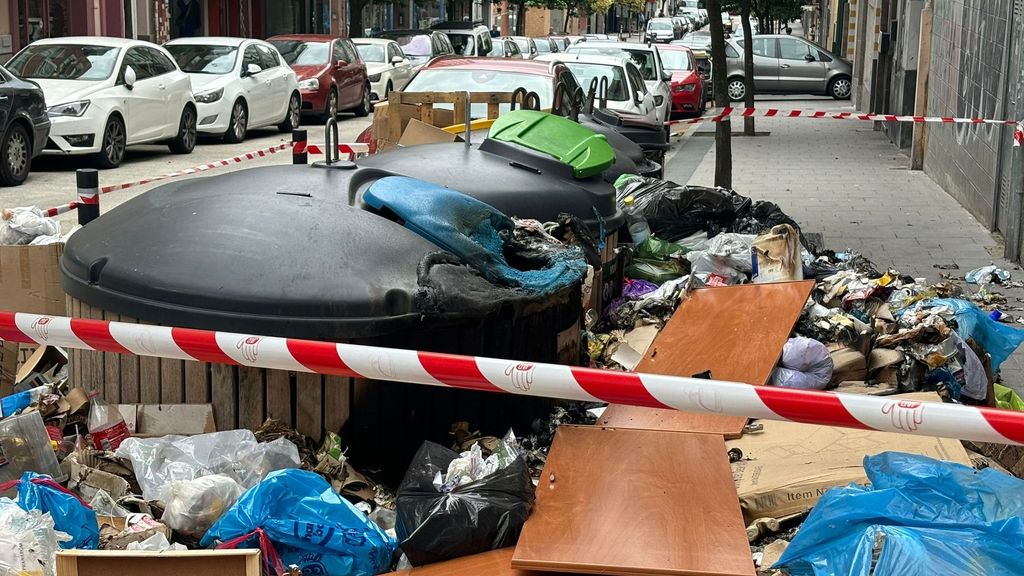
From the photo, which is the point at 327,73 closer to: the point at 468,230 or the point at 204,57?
the point at 204,57

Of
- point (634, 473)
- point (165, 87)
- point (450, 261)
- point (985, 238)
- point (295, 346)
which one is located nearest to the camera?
point (295, 346)

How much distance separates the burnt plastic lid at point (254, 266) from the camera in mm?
4629

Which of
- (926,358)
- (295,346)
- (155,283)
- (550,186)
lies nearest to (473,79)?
(550,186)

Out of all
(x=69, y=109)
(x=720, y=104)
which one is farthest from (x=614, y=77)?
(x=69, y=109)

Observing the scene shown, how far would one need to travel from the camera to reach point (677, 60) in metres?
26.6

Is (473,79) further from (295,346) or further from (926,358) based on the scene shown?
(295,346)

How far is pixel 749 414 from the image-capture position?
3441mm

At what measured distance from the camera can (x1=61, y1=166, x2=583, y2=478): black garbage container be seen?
183 inches

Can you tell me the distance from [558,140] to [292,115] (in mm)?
15018

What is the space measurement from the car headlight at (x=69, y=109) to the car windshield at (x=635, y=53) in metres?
8.70

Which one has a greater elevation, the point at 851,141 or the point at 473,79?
the point at 473,79

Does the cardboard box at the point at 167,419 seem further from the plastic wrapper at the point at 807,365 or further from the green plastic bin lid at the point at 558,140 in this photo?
the green plastic bin lid at the point at 558,140

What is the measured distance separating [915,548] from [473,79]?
1017 cm

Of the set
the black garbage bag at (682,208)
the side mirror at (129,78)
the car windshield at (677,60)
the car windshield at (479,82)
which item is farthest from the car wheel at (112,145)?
the car windshield at (677,60)
